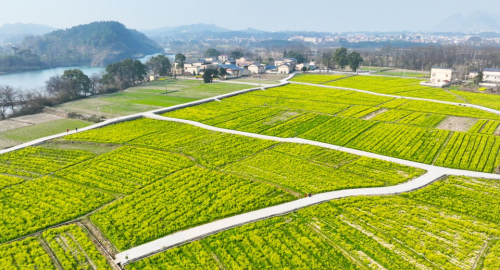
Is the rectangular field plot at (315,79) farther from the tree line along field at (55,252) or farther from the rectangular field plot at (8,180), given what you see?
the tree line along field at (55,252)

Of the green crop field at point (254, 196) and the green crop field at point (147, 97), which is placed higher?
the green crop field at point (147, 97)

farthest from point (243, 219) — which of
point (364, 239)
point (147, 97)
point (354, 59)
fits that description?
point (354, 59)

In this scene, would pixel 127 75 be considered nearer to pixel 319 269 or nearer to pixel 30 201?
pixel 30 201

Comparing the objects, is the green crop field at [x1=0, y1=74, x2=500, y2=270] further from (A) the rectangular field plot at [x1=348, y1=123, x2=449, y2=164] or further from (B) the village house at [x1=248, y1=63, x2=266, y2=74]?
(B) the village house at [x1=248, y1=63, x2=266, y2=74]

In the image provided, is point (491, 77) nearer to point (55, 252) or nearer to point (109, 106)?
point (109, 106)

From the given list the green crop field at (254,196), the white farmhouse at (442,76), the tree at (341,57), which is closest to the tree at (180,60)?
the tree at (341,57)

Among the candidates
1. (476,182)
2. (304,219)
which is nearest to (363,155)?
(476,182)
